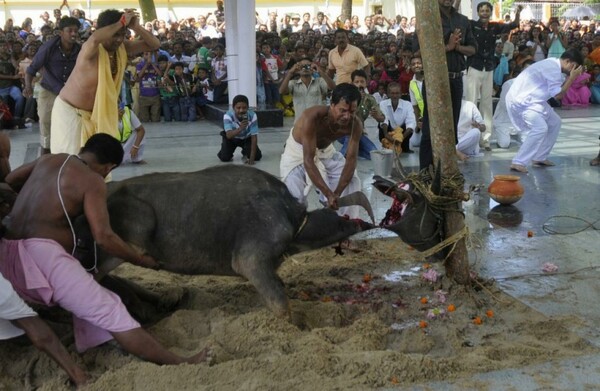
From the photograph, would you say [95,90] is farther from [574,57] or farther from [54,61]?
[574,57]

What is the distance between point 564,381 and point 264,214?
79.7 inches

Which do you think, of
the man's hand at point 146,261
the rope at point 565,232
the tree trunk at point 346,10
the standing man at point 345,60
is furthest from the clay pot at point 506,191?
the tree trunk at point 346,10

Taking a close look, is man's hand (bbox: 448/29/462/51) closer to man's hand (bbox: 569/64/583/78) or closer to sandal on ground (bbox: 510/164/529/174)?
man's hand (bbox: 569/64/583/78)

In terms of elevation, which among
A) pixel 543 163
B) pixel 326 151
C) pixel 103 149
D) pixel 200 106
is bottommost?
pixel 543 163

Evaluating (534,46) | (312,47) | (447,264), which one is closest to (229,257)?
(447,264)

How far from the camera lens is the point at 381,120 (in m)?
10.4

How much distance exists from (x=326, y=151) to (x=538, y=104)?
4.49 m

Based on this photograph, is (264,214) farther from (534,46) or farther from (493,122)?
(534,46)

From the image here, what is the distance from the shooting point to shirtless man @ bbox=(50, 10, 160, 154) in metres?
5.68

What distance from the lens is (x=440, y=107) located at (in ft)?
17.5

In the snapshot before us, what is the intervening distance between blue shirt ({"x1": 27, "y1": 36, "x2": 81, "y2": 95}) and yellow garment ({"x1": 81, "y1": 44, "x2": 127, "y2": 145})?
2.50 meters

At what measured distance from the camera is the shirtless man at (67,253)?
390 cm

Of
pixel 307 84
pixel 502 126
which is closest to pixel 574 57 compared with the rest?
pixel 502 126

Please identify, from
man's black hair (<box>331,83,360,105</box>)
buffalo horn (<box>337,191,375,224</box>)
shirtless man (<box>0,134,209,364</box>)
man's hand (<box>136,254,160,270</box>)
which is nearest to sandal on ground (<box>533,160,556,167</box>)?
man's black hair (<box>331,83,360,105</box>)
